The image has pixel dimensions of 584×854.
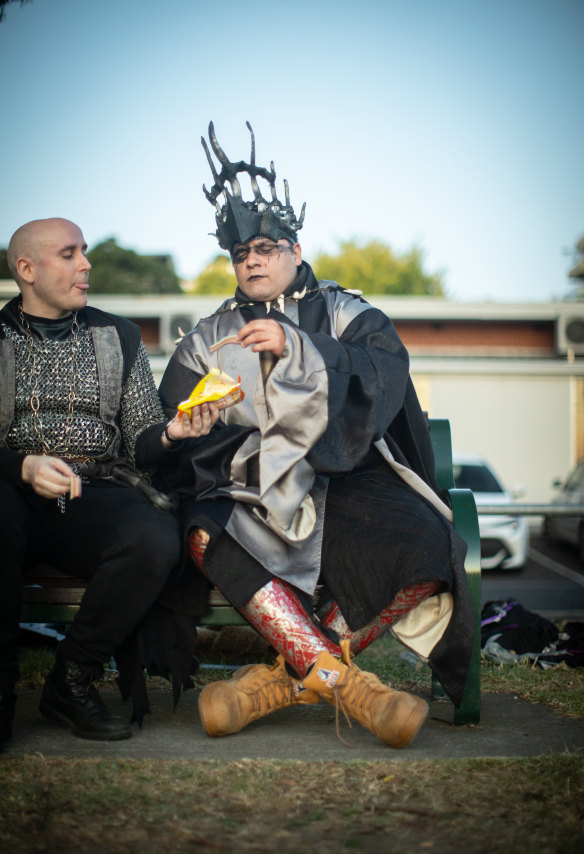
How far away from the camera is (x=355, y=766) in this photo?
271cm

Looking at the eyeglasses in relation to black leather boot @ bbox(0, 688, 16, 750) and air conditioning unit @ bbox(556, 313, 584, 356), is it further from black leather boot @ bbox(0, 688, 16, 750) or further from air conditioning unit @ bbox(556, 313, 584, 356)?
air conditioning unit @ bbox(556, 313, 584, 356)

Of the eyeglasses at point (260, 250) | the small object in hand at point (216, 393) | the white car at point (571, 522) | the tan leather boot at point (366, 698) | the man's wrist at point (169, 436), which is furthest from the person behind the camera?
the white car at point (571, 522)

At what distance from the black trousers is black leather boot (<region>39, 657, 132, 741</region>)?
54 mm

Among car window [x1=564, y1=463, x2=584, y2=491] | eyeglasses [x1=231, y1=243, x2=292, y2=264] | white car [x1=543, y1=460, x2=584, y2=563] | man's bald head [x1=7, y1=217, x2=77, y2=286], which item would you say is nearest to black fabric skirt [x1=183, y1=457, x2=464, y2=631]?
eyeglasses [x1=231, y1=243, x2=292, y2=264]

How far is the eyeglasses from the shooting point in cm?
382

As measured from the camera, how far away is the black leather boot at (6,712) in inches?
113

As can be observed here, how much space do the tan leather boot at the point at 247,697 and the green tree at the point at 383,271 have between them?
167 ft

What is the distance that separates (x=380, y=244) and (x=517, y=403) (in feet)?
115

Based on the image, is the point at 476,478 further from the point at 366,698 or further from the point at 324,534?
the point at 366,698

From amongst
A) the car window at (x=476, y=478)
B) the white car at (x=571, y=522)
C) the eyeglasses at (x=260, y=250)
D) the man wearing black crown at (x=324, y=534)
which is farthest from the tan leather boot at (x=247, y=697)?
the car window at (x=476, y=478)

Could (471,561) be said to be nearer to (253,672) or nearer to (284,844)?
(253,672)

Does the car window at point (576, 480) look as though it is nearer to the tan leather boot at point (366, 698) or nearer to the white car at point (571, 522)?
the white car at point (571, 522)

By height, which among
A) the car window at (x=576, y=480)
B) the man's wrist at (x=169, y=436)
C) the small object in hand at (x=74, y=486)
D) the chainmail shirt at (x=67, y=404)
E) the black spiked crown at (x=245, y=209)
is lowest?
the car window at (x=576, y=480)

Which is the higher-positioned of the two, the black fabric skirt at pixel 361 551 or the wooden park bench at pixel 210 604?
the black fabric skirt at pixel 361 551
